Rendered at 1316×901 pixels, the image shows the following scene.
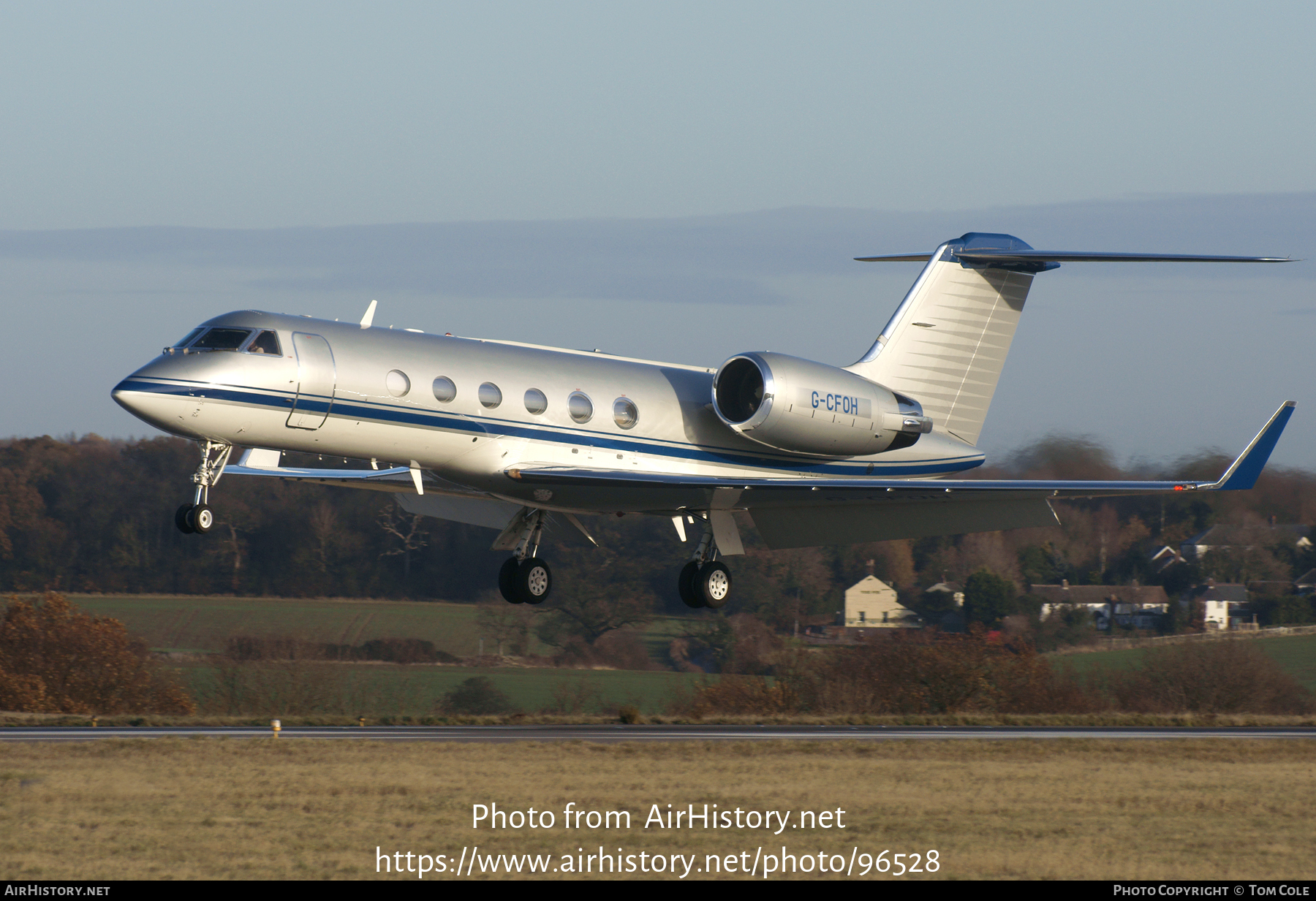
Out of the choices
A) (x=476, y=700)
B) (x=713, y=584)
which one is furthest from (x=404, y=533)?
(x=713, y=584)

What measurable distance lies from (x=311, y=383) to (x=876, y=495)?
9.09 metres

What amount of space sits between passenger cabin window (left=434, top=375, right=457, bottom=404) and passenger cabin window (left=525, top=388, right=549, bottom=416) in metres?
1.18

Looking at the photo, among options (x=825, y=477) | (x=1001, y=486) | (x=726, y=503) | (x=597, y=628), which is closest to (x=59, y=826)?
(x=726, y=503)

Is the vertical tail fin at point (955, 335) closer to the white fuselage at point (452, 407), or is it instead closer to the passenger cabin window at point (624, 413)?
the white fuselage at point (452, 407)

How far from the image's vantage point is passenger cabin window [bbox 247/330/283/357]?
19.8m

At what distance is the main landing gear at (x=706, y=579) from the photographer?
2444cm

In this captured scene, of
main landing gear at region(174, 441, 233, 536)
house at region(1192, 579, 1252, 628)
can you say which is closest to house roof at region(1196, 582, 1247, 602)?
house at region(1192, 579, 1252, 628)

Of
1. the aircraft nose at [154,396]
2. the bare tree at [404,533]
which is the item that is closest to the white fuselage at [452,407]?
the aircraft nose at [154,396]

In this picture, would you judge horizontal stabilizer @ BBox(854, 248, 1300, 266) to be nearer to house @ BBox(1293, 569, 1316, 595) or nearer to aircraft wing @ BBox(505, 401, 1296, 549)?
aircraft wing @ BBox(505, 401, 1296, 549)

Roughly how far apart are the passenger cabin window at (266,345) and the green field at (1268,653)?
4377 cm

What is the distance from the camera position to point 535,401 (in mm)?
21797

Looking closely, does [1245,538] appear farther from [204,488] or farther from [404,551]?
[204,488]

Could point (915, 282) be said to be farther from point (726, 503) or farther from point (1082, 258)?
point (726, 503)
